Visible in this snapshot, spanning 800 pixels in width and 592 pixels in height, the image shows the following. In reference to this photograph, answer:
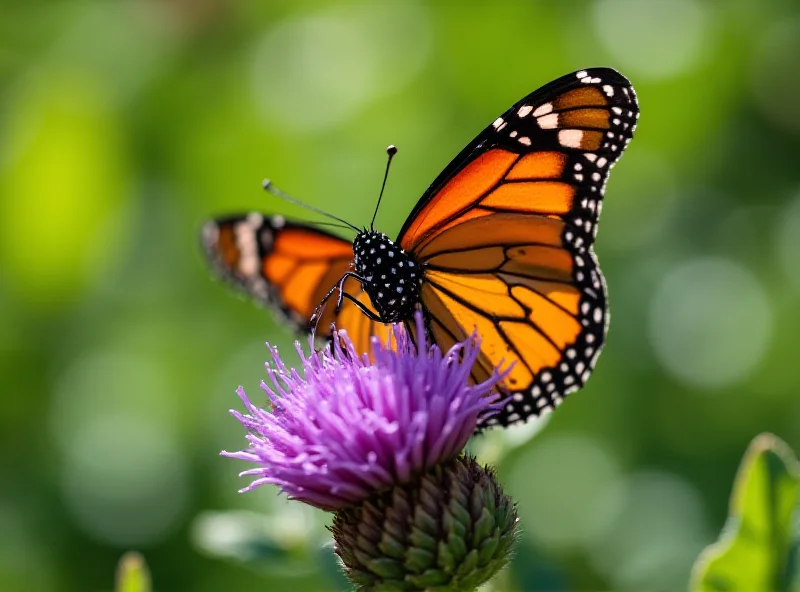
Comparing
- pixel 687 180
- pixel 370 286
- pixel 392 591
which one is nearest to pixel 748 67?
pixel 687 180

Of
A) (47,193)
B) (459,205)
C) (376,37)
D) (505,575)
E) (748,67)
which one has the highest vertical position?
(376,37)

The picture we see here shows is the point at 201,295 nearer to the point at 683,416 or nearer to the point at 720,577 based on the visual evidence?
the point at 683,416

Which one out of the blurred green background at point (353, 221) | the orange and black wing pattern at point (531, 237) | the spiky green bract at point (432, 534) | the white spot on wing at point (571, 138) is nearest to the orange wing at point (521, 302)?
the orange and black wing pattern at point (531, 237)

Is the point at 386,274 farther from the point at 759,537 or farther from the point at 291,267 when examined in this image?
the point at 759,537

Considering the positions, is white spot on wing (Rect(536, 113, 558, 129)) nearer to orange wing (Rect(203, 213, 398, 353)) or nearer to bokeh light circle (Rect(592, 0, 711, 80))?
orange wing (Rect(203, 213, 398, 353))

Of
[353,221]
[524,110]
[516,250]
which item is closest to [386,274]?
[516,250]

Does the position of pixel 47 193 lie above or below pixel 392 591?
above

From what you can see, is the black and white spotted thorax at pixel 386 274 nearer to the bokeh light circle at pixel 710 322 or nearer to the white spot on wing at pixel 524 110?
the white spot on wing at pixel 524 110
